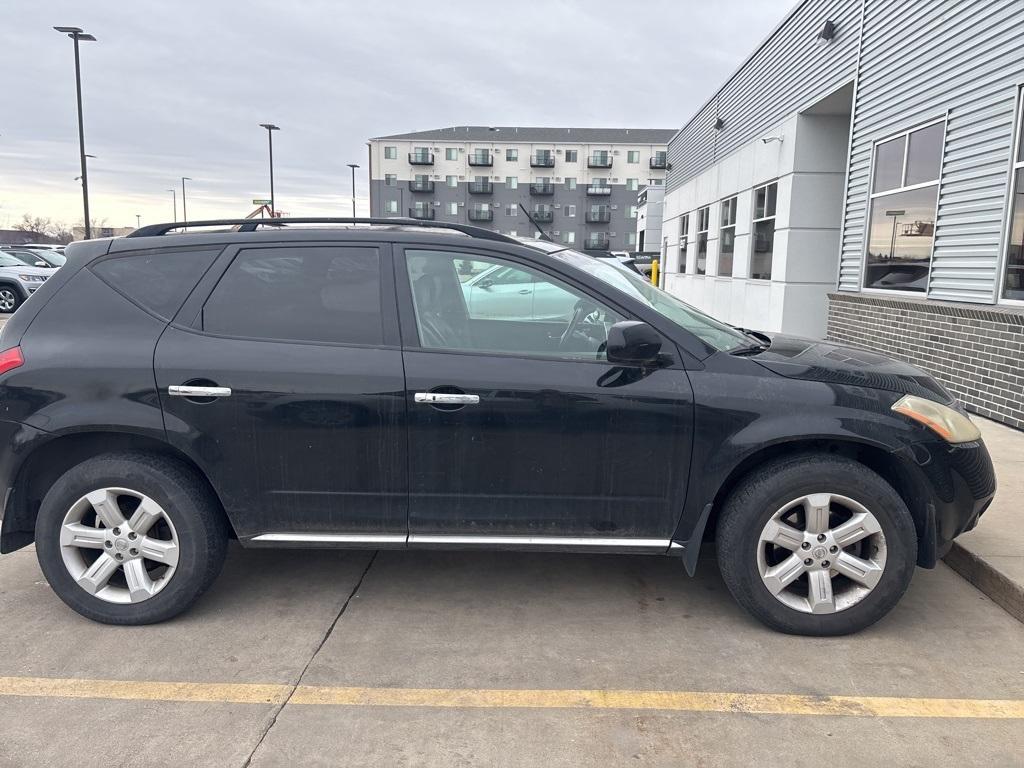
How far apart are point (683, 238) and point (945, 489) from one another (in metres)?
20.8

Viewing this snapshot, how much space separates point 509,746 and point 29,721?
5.70 ft

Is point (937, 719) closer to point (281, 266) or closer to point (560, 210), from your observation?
point (281, 266)

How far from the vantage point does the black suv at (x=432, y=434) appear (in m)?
3.32

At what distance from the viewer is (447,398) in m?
3.33

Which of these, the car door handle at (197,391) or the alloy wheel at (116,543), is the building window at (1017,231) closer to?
the car door handle at (197,391)

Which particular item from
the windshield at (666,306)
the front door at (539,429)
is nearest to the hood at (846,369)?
the windshield at (666,306)

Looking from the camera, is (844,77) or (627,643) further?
(844,77)

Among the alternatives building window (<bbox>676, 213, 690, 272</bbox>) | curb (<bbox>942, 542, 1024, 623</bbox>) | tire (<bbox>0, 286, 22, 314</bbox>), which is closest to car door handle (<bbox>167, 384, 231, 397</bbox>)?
curb (<bbox>942, 542, 1024, 623</bbox>)

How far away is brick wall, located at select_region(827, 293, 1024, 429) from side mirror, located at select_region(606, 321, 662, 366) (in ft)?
16.8

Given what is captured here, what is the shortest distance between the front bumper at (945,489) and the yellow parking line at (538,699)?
705 mm

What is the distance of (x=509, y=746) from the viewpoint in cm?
267

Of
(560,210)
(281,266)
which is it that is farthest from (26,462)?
(560,210)

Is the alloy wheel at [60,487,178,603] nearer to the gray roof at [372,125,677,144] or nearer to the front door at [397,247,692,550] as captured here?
the front door at [397,247,692,550]

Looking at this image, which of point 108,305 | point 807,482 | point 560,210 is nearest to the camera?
point 807,482
